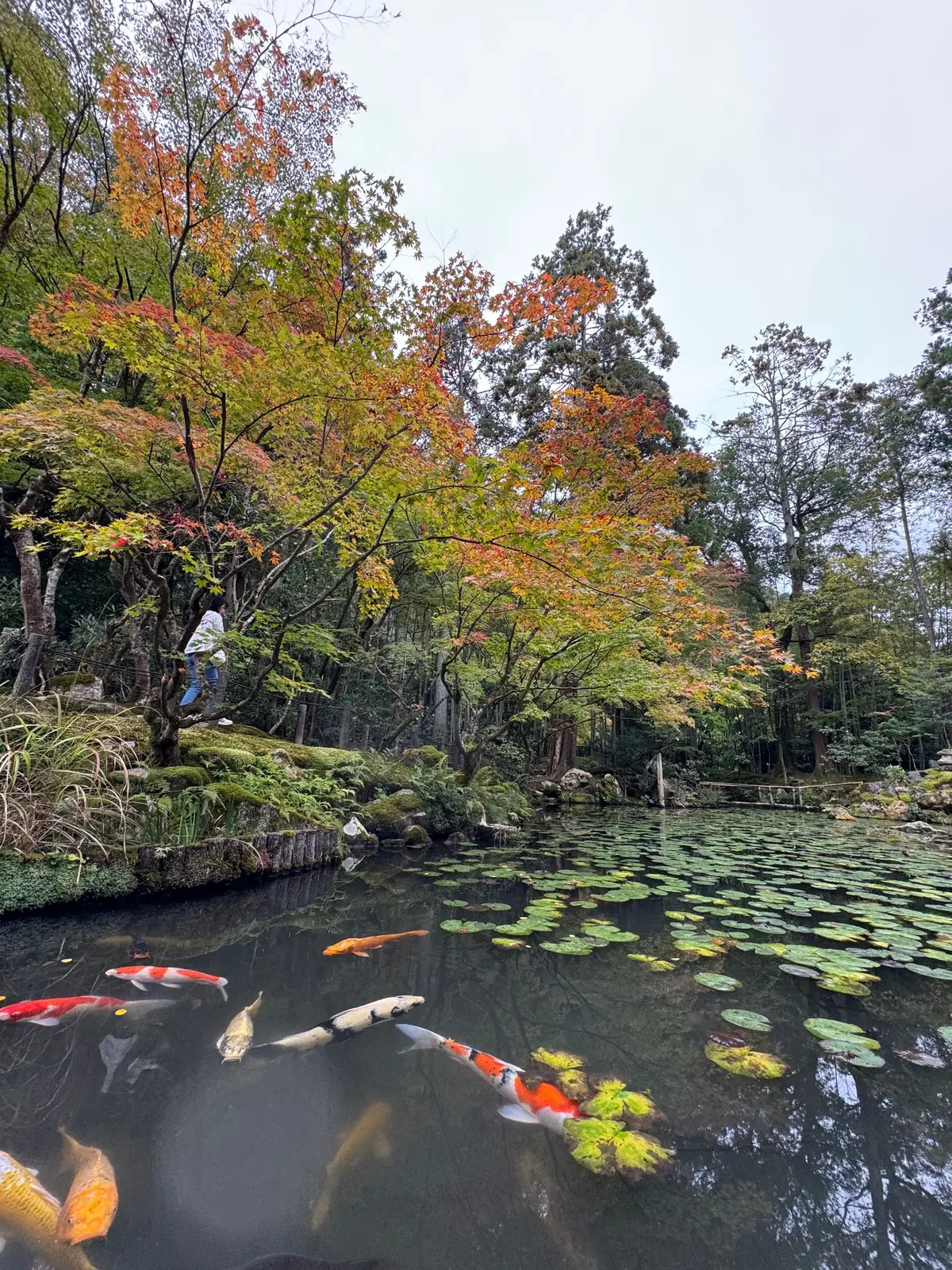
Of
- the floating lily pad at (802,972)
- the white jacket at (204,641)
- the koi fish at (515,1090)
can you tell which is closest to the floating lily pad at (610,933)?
the floating lily pad at (802,972)

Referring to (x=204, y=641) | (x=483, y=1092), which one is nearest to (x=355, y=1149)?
(x=483, y=1092)

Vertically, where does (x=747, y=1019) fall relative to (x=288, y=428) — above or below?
below

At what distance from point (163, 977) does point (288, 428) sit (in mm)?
3745

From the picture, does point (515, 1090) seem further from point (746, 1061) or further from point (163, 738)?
point (163, 738)

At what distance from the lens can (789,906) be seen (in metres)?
3.71

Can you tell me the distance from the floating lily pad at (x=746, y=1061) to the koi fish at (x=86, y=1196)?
1832 mm

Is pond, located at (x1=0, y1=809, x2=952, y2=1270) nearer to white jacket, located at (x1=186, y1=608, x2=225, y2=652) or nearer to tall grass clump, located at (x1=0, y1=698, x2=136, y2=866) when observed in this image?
tall grass clump, located at (x1=0, y1=698, x2=136, y2=866)

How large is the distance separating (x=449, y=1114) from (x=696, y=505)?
15413 millimetres

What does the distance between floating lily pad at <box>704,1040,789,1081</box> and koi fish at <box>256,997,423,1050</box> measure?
117 cm

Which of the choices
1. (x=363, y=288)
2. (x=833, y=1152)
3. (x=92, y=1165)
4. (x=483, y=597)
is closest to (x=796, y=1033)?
(x=833, y=1152)

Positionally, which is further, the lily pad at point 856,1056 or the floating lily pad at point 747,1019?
the floating lily pad at point 747,1019

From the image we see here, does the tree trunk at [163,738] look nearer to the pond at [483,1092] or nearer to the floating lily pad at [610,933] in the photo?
Result: the pond at [483,1092]

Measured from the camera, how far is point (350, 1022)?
6.39 feet

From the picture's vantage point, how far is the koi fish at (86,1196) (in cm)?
107
